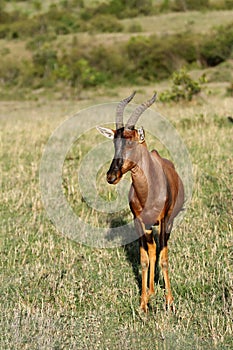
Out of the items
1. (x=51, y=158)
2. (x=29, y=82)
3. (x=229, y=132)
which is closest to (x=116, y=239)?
(x=51, y=158)

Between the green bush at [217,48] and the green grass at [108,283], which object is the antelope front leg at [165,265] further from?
the green bush at [217,48]

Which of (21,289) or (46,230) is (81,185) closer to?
(46,230)

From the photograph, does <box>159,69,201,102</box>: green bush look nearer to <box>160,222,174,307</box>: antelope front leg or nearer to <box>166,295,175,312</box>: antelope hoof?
<box>160,222,174,307</box>: antelope front leg

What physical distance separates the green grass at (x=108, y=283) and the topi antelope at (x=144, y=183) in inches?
13.4

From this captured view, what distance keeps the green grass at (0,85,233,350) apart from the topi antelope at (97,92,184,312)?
1.11 ft

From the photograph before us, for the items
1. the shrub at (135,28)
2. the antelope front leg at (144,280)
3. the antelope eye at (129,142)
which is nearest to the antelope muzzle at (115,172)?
the antelope eye at (129,142)

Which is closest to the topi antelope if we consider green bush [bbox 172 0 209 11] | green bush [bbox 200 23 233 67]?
green bush [bbox 200 23 233 67]

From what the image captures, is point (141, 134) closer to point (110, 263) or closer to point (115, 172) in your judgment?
point (115, 172)

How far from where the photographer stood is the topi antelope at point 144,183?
16.0 feet

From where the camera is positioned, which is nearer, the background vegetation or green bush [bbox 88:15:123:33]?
the background vegetation

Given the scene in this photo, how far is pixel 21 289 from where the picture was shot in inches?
233

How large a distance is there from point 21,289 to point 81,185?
424 centimetres

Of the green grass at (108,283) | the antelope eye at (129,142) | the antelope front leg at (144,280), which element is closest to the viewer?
the green grass at (108,283)

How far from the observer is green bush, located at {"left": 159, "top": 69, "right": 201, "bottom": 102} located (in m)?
18.9
